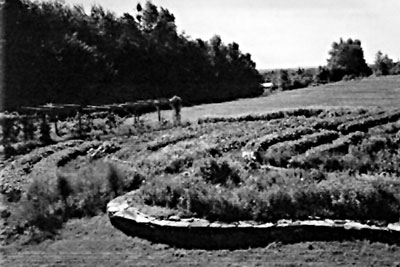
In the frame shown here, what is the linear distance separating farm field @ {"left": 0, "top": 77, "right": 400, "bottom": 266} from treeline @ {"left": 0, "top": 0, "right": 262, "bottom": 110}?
34.4 ft

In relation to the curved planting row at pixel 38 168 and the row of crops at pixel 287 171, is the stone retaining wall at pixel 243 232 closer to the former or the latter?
the row of crops at pixel 287 171

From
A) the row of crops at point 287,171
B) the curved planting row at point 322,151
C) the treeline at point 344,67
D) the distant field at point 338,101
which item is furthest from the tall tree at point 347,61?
the curved planting row at point 322,151

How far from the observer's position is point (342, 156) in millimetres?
9523

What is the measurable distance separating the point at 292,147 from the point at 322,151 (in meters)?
0.65

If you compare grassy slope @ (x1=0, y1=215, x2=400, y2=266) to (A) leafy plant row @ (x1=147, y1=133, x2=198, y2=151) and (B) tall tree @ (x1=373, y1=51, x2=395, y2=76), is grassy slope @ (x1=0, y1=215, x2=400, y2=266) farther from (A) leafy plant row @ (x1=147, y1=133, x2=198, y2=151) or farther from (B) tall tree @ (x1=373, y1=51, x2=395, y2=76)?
(B) tall tree @ (x1=373, y1=51, x2=395, y2=76)

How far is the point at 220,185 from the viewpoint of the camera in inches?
314

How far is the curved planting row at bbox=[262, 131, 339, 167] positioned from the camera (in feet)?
→ 31.7

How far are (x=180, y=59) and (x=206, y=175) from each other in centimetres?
2426

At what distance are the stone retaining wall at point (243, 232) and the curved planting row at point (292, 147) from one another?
309 cm

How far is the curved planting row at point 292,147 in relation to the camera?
9648 millimetres

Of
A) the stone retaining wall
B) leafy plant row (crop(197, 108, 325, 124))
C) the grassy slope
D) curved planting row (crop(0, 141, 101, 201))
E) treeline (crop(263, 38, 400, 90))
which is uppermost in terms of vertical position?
treeline (crop(263, 38, 400, 90))

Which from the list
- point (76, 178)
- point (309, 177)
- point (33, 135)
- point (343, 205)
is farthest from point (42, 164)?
point (343, 205)

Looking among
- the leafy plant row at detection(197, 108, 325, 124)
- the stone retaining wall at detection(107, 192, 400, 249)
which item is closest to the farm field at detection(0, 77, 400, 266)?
the stone retaining wall at detection(107, 192, 400, 249)

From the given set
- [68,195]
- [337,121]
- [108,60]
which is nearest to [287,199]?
[68,195]
